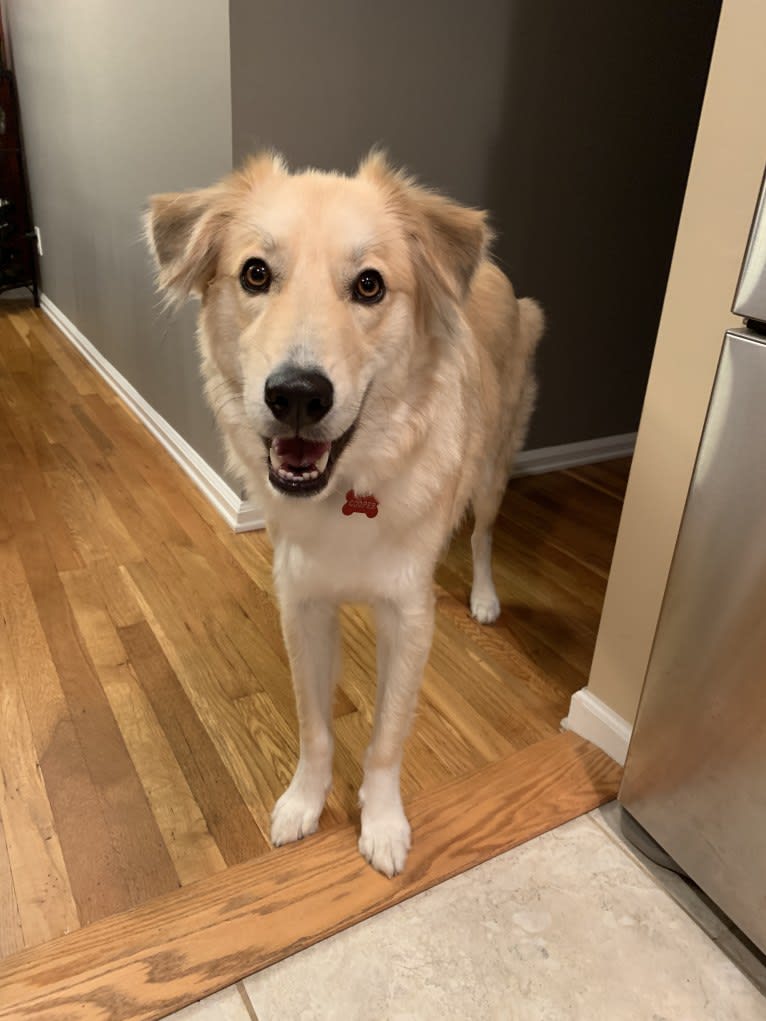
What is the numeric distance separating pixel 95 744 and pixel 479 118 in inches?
82.3

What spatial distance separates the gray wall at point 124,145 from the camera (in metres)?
2.15

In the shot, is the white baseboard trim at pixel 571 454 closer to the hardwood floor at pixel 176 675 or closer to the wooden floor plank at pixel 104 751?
the hardwood floor at pixel 176 675

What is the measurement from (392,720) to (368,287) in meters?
0.73

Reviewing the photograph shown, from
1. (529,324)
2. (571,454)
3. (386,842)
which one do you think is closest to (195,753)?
(386,842)

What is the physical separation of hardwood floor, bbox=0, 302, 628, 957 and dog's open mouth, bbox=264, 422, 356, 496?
71 centimetres

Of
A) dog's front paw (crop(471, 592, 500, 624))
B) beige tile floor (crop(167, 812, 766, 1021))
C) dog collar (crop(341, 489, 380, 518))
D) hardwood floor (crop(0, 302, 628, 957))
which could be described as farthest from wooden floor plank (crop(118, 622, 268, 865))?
dog's front paw (crop(471, 592, 500, 624))

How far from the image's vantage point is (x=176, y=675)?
1.80 m

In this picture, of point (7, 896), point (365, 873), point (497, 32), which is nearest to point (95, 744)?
point (7, 896)

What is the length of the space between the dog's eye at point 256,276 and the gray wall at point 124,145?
1.10m

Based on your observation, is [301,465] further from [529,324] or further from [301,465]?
[529,324]

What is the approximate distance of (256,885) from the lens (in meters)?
1.26

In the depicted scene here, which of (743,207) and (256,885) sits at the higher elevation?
(743,207)

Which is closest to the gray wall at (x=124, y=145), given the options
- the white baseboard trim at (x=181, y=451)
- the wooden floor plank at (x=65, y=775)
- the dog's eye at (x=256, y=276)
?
the white baseboard trim at (x=181, y=451)

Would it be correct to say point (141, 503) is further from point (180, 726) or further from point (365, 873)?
point (365, 873)
